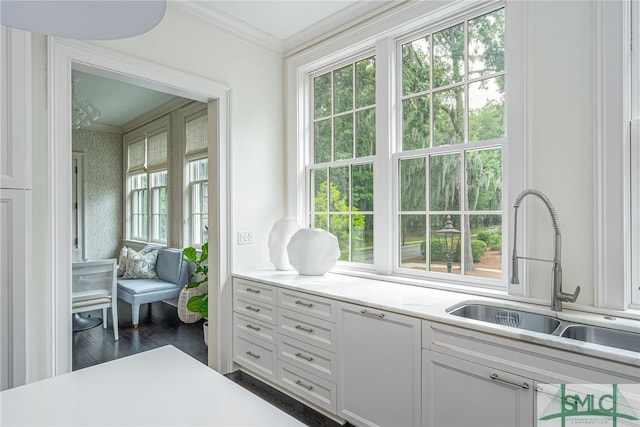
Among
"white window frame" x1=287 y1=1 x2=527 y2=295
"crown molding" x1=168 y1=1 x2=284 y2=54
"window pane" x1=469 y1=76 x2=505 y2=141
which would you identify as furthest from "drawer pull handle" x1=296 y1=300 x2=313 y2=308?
"crown molding" x1=168 y1=1 x2=284 y2=54

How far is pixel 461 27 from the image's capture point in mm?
2275

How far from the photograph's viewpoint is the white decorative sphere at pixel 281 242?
2900 millimetres

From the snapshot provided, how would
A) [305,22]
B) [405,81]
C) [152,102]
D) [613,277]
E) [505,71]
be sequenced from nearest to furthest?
[613,277] < [505,71] < [405,81] < [305,22] < [152,102]

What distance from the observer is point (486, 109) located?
2.16m

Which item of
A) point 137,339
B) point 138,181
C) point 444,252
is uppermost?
point 138,181

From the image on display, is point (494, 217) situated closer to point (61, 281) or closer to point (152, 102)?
point (61, 281)

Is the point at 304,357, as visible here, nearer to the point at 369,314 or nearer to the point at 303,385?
the point at 303,385

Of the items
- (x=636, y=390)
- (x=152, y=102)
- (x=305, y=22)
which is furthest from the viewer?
(x=152, y=102)

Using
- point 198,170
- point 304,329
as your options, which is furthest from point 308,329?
point 198,170

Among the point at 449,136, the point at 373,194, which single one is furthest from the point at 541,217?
the point at 373,194

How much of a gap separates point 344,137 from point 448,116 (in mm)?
901

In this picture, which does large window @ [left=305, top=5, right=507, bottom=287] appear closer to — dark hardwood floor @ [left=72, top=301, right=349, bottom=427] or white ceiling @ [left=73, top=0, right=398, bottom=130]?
white ceiling @ [left=73, top=0, right=398, bottom=130]

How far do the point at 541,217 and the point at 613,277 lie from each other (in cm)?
40

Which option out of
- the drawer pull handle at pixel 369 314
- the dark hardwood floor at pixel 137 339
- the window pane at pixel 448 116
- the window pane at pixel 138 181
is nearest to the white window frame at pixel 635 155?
the window pane at pixel 448 116
